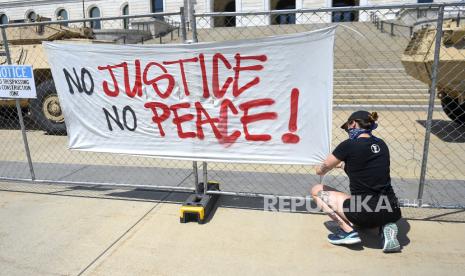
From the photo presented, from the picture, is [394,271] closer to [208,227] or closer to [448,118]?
[208,227]

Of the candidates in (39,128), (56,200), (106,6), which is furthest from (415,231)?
(106,6)

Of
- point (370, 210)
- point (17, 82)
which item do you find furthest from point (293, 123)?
point (17, 82)

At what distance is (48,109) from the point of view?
306 inches

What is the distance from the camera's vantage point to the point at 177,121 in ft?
11.6

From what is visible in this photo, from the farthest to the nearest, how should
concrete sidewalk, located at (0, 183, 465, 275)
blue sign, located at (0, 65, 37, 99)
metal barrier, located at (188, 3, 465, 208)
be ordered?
blue sign, located at (0, 65, 37, 99) < metal barrier, located at (188, 3, 465, 208) < concrete sidewalk, located at (0, 183, 465, 275)

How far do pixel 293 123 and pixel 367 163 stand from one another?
73cm

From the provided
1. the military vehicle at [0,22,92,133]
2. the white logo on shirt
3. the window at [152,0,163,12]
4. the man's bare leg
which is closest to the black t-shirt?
the white logo on shirt

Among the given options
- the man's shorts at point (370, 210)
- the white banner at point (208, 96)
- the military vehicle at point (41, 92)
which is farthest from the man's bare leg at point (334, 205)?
the military vehicle at point (41, 92)

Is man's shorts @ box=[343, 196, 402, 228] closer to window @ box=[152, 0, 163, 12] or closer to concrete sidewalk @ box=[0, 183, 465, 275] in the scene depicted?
concrete sidewalk @ box=[0, 183, 465, 275]

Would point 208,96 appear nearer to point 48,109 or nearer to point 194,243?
point 194,243

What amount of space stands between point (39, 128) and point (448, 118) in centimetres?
929

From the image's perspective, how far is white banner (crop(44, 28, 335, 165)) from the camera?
3164mm

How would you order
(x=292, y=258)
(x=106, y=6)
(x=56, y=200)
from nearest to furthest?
(x=292, y=258), (x=56, y=200), (x=106, y=6)

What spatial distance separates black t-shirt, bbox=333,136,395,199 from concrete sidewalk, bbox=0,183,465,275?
0.52m
